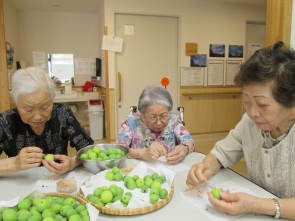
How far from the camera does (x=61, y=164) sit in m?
1.29

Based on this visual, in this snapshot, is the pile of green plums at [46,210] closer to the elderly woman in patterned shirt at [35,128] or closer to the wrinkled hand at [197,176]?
the elderly woman in patterned shirt at [35,128]

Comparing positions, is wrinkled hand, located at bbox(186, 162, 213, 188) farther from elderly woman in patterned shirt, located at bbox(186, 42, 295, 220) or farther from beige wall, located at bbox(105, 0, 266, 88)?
beige wall, located at bbox(105, 0, 266, 88)

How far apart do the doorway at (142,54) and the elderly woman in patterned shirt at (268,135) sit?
3.03 metres

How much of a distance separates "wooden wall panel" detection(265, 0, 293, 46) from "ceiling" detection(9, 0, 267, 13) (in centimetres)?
282

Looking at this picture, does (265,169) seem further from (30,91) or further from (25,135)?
(25,135)

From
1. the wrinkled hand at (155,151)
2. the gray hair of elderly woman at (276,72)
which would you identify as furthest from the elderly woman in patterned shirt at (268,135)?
the wrinkled hand at (155,151)

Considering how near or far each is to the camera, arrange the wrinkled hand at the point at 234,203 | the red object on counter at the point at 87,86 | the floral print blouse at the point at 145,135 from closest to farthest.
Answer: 1. the wrinkled hand at the point at 234,203
2. the floral print blouse at the point at 145,135
3. the red object on counter at the point at 87,86

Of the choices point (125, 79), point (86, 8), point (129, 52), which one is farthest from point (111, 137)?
point (86, 8)

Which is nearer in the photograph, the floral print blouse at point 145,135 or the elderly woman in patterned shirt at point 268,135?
the elderly woman in patterned shirt at point 268,135

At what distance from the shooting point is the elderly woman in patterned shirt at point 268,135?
919mm

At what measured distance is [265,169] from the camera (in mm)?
1164

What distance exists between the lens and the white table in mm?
937

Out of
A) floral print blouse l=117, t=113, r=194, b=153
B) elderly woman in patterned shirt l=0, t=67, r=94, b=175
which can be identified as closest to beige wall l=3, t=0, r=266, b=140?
floral print blouse l=117, t=113, r=194, b=153

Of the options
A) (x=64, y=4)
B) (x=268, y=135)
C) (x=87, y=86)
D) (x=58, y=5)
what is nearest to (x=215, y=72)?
(x=87, y=86)
